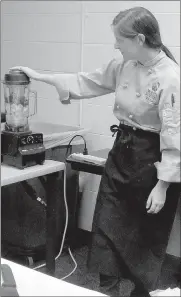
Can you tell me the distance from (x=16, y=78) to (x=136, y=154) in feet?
1.36

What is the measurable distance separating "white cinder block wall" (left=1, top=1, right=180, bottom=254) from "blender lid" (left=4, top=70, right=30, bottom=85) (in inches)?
8.8

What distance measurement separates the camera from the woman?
1159 millimetres

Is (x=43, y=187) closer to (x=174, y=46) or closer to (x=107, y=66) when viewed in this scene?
(x=107, y=66)

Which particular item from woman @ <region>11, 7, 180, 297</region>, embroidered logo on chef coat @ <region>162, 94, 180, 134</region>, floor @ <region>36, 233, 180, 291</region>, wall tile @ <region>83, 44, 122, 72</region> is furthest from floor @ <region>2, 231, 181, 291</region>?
wall tile @ <region>83, 44, 122, 72</region>

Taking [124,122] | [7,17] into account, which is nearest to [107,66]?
[124,122]

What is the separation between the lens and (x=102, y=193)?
137cm

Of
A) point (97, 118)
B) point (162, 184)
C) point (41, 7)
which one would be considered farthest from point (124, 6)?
point (162, 184)

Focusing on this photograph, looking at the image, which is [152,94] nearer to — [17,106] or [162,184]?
[162,184]

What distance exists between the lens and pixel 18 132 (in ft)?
4.61

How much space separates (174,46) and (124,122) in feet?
1.34

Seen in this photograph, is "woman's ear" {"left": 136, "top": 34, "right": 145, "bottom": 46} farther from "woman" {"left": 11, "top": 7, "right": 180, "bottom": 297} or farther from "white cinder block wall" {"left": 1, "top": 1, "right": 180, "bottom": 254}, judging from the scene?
"white cinder block wall" {"left": 1, "top": 1, "right": 180, "bottom": 254}

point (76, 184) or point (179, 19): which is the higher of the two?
point (179, 19)

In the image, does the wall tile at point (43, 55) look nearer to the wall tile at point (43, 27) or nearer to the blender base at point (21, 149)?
the wall tile at point (43, 27)

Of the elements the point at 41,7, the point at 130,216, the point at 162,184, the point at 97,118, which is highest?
the point at 41,7
